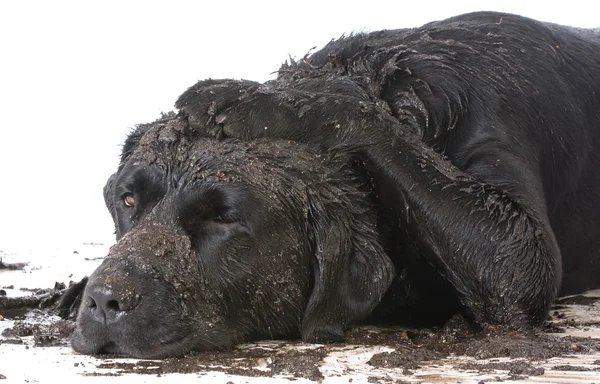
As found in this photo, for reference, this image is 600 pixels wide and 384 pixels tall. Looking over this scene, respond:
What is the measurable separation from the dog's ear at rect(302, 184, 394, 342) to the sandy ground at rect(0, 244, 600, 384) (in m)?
0.09

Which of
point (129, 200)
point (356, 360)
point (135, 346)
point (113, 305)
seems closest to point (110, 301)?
point (113, 305)

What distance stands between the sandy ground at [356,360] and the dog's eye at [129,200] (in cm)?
53

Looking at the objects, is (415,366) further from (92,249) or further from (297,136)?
(92,249)

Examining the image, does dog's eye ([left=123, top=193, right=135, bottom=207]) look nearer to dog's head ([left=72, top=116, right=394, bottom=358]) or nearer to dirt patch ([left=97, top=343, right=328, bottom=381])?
dog's head ([left=72, top=116, right=394, bottom=358])

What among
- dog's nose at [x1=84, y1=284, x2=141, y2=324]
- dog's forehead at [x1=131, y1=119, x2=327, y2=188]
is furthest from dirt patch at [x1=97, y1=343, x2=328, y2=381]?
dog's forehead at [x1=131, y1=119, x2=327, y2=188]

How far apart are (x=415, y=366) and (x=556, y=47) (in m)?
2.27

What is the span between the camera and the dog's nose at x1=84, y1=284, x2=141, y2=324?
324 cm

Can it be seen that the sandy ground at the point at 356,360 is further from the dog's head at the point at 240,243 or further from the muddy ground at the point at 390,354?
the dog's head at the point at 240,243

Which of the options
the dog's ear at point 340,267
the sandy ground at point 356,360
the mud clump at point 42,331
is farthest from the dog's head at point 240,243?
the mud clump at point 42,331

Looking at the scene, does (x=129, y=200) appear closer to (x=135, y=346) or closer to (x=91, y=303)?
(x=91, y=303)

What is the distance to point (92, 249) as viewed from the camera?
22.5 ft

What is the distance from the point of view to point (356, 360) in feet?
10.5

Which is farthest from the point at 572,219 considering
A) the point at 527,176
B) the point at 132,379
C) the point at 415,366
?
the point at 132,379

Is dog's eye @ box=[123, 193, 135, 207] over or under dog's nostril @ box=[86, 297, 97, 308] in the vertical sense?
over
